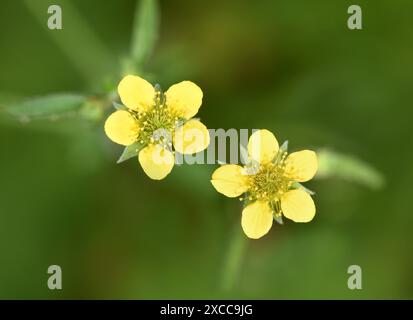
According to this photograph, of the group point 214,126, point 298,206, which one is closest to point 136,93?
point 298,206

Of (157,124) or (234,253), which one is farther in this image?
(234,253)

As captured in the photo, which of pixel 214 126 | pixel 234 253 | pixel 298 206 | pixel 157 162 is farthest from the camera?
pixel 214 126

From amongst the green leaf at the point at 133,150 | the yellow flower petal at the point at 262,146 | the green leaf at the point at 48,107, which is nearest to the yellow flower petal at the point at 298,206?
the yellow flower petal at the point at 262,146

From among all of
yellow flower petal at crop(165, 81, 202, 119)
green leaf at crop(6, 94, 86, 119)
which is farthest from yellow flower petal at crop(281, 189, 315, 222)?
green leaf at crop(6, 94, 86, 119)

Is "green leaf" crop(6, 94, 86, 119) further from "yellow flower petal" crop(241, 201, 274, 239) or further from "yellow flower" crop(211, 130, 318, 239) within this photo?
"yellow flower petal" crop(241, 201, 274, 239)

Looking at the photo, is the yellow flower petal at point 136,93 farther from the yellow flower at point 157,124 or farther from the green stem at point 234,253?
the green stem at point 234,253

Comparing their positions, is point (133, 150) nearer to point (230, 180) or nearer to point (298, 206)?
point (230, 180)
